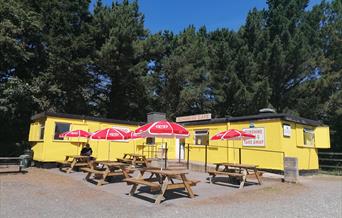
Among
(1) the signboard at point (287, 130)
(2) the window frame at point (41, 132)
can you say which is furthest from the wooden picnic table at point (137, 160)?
(1) the signboard at point (287, 130)

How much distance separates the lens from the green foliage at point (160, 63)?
68.2 feet

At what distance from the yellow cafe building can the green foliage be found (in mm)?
6311

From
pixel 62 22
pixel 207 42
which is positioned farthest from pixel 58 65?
pixel 207 42

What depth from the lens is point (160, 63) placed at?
1035 inches

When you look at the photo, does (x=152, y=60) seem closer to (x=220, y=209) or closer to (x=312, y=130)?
(x=312, y=130)

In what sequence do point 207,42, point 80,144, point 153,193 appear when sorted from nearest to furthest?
point 153,193, point 80,144, point 207,42

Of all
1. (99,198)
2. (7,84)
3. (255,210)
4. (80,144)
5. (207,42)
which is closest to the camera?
(255,210)

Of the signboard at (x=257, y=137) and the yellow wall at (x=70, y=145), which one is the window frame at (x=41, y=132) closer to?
the yellow wall at (x=70, y=145)

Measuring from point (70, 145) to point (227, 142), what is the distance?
27.5 ft

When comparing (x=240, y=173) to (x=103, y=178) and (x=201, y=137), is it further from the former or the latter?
(x=201, y=137)

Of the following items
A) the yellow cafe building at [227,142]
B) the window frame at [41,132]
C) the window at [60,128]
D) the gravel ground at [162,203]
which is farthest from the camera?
the window frame at [41,132]

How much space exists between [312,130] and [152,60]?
15.7 metres

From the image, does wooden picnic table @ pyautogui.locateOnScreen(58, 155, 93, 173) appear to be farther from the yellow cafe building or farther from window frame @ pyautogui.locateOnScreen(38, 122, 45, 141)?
window frame @ pyautogui.locateOnScreen(38, 122, 45, 141)

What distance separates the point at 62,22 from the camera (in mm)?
21703
